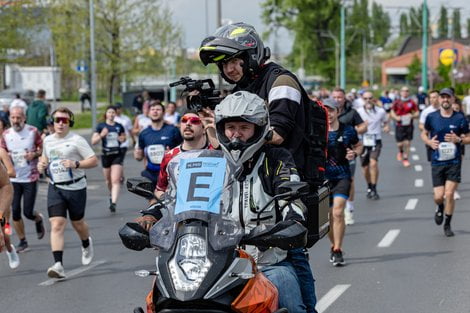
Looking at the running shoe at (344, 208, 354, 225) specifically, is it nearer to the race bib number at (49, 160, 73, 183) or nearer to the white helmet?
the race bib number at (49, 160, 73, 183)

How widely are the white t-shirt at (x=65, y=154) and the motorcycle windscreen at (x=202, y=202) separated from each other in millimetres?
6820

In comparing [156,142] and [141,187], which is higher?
[141,187]

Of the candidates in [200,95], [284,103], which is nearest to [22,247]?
[200,95]

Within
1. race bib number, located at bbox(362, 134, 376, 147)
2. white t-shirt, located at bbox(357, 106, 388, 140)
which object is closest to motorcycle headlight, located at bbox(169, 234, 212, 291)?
race bib number, located at bbox(362, 134, 376, 147)

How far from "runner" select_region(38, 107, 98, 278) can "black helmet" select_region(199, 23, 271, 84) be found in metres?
5.78

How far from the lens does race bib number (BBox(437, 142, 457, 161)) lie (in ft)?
43.9

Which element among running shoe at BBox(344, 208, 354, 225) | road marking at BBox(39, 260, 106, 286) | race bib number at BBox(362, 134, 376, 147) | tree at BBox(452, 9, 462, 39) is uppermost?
tree at BBox(452, 9, 462, 39)

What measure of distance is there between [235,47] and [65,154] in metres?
6.33

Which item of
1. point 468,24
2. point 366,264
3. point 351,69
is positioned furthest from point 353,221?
point 468,24

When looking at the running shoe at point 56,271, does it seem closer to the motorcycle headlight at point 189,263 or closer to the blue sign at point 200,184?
the blue sign at point 200,184

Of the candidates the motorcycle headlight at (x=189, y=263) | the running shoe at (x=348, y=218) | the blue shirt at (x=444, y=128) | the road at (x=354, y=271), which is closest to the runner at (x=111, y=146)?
the road at (x=354, y=271)

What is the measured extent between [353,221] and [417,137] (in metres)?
26.4

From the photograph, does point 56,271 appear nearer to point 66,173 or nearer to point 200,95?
point 66,173

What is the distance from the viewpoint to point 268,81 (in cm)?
554
